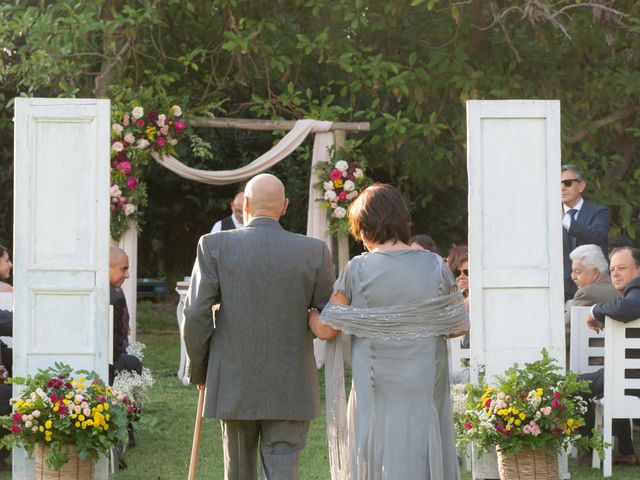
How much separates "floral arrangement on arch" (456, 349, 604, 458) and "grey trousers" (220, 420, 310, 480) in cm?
116

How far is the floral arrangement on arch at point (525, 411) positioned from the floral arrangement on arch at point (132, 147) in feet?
19.2

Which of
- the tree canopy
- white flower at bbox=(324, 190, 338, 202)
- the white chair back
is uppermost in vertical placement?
the tree canopy

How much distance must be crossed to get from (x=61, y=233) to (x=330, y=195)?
229 inches

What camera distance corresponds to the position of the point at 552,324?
5.88 meters

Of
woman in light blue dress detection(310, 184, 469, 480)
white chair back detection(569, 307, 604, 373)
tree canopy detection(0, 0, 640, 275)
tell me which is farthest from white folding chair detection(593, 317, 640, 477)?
tree canopy detection(0, 0, 640, 275)

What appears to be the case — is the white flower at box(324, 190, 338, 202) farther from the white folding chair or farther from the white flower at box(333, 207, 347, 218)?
the white folding chair

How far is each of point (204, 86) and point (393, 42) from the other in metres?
2.12

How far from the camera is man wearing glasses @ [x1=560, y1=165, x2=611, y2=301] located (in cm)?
792

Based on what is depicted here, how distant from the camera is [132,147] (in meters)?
11.1

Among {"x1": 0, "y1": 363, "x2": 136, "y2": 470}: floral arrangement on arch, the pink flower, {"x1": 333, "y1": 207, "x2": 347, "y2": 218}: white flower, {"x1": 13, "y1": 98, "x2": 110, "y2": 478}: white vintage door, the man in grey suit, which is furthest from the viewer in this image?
{"x1": 333, "y1": 207, "x2": 347, "y2": 218}: white flower

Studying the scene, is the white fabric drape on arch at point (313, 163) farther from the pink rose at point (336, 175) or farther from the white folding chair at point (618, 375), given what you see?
the white folding chair at point (618, 375)

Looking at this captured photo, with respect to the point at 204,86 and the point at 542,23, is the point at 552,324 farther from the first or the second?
the point at 204,86

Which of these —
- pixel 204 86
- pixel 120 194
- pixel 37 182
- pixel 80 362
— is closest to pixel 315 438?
pixel 80 362

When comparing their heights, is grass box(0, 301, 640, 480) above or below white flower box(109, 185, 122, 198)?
below
